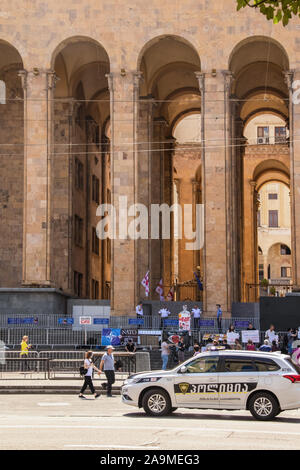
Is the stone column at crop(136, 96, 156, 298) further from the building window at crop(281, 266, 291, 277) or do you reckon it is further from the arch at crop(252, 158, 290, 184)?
the building window at crop(281, 266, 291, 277)

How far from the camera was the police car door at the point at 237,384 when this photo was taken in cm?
2003

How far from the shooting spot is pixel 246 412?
73.2 feet

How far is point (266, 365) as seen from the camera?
20312 millimetres

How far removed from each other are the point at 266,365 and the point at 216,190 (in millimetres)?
22147

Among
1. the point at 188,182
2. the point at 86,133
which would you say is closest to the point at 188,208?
the point at 188,182

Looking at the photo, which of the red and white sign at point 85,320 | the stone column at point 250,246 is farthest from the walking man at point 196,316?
the stone column at point 250,246

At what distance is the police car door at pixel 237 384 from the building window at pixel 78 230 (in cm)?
3103

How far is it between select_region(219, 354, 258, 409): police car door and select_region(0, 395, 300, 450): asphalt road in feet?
1.40

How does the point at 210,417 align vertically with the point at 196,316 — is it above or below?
below

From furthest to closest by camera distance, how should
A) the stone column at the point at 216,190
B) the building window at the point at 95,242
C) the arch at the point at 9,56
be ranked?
the building window at the point at 95,242, the arch at the point at 9,56, the stone column at the point at 216,190

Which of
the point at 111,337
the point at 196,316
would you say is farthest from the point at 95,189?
the point at 111,337

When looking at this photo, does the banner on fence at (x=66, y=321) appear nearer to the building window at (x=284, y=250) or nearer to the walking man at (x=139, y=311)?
the walking man at (x=139, y=311)

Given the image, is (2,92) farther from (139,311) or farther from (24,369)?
(24,369)
